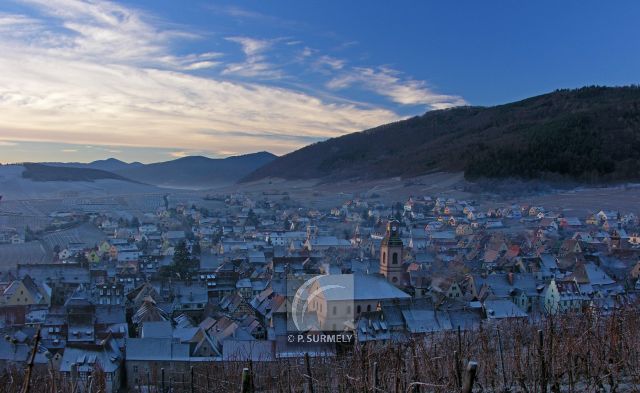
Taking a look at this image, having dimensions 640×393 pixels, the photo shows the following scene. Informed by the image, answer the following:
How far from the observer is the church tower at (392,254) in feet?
83.5

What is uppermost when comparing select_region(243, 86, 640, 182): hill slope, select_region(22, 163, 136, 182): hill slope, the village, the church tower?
select_region(243, 86, 640, 182): hill slope

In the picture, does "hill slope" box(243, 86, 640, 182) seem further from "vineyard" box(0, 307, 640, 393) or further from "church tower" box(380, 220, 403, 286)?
"vineyard" box(0, 307, 640, 393)

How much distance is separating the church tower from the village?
0.06m

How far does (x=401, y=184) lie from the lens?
298 feet

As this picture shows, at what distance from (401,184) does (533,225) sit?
1550 inches

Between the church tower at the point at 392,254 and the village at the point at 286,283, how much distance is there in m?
0.06

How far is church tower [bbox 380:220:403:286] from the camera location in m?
25.4

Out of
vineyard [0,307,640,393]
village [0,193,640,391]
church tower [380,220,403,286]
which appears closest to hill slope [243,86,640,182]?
village [0,193,640,391]

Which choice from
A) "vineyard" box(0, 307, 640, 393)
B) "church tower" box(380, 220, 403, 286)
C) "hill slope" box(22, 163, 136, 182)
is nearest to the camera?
"vineyard" box(0, 307, 640, 393)

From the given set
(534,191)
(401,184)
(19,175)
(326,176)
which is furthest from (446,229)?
(19,175)

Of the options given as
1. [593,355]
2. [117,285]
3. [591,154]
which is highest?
[591,154]

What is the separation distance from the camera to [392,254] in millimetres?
25625

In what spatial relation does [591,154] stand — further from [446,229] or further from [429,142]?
[429,142]

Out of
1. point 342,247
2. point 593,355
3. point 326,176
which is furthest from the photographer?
point 326,176
